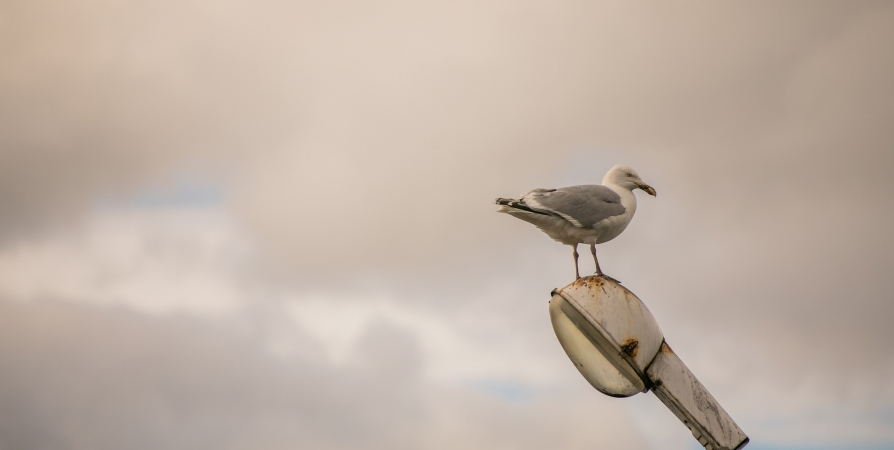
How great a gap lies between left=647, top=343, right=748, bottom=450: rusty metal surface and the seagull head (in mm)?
8862

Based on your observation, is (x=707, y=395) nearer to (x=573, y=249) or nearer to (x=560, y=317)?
(x=560, y=317)

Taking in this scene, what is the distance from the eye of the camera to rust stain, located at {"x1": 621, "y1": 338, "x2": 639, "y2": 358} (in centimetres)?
743

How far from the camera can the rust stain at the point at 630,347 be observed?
7426mm

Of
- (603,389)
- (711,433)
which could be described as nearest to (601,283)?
(603,389)

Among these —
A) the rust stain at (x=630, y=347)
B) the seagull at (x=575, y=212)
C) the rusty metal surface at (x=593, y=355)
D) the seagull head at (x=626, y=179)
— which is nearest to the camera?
the rust stain at (x=630, y=347)

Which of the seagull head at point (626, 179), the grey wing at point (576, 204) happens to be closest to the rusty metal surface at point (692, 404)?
the grey wing at point (576, 204)

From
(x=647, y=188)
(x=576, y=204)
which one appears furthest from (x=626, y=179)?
(x=576, y=204)

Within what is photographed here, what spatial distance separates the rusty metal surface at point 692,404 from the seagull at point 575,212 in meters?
6.73

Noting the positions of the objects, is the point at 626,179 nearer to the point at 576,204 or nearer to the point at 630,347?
the point at 576,204

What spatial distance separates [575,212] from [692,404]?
7.36 metres

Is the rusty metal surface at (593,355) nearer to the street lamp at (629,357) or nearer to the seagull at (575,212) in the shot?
the street lamp at (629,357)

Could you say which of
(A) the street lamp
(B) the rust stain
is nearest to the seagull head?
(A) the street lamp

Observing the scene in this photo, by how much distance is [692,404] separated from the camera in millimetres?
7414

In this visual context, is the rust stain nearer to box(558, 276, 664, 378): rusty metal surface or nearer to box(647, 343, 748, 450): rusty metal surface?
box(558, 276, 664, 378): rusty metal surface
